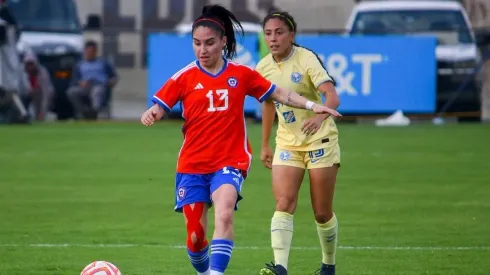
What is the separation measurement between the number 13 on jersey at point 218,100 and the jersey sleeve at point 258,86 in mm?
235

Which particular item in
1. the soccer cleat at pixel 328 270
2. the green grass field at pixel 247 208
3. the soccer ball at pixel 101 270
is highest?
the soccer ball at pixel 101 270

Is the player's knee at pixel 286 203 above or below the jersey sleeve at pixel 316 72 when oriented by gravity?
below

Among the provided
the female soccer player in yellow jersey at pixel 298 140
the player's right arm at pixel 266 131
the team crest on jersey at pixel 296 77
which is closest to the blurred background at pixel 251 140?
the female soccer player in yellow jersey at pixel 298 140

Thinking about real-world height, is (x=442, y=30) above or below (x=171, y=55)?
above

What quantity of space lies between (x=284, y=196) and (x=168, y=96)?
4.70ft

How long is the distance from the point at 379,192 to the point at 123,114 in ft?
58.3

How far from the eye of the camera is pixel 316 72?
997 cm

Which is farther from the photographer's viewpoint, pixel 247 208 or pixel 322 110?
pixel 247 208

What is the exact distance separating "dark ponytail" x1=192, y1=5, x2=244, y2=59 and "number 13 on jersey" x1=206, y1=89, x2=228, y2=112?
413 millimetres

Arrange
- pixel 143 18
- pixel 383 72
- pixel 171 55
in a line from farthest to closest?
pixel 143 18
pixel 171 55
pixel 383 72

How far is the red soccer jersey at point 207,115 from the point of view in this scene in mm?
9055

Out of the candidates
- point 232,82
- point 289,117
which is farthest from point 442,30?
point 232,82

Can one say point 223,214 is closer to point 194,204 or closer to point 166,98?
point 194,204

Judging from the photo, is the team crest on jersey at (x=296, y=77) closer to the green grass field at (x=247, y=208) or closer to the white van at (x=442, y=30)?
the green grass field at (x=247, y=208)
